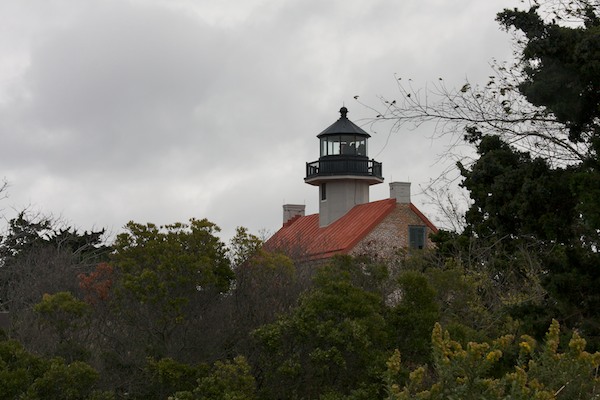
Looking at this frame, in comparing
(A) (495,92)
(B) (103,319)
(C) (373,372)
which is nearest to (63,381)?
(B) (103,319)

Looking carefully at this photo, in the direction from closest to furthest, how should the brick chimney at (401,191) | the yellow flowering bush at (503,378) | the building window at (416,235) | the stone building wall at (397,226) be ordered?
1. the yellow flowering bush at (503,378)
2. the stone building wall at (397,226)
3. the building window at (416,235)
4. the brick chimney at (401,191)

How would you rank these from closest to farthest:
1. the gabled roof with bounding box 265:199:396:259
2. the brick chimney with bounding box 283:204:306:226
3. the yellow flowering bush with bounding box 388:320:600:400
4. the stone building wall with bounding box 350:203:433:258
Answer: the yellow flowering bush with bounding box 388:320:600:400 < the gabled roof with bounding box 265:199:396:259 < the stone building wall with bounding box 350:203:433:258 < the brick chimney with bounding box 283:204:306:226

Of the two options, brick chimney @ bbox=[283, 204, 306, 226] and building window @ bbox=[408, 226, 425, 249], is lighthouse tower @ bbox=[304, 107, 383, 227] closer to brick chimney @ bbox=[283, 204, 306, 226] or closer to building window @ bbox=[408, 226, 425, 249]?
building window @ bbox=[408, 226, 425, 249]

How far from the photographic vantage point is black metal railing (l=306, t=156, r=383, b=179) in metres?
56.7

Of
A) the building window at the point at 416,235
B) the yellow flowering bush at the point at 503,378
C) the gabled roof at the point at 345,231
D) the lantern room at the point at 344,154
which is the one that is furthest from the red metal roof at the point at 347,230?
the yellow flowering bush at the point at 503,378

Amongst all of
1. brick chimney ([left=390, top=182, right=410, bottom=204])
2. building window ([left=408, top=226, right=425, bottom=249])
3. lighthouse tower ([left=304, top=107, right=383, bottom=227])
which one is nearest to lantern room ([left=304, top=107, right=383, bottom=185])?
lighthouse tower ([left=304, top=107, right=383, bottom=227])

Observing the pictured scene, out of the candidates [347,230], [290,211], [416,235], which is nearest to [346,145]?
[347,230]

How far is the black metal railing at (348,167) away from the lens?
56.7 metres

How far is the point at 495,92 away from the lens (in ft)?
54.7

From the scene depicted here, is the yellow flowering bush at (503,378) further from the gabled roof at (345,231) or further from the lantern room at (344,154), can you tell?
the lantern room at (344,154)

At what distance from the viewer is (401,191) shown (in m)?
→ 53.7

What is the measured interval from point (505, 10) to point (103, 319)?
25.6ft

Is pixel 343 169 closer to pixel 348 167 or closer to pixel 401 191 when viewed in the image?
pixel 348 167

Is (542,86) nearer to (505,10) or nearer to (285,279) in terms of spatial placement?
(505,10)
